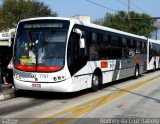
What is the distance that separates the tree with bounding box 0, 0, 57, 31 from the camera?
4341 centimetres

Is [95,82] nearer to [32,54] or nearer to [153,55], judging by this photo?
[32,54]

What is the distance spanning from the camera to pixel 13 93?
48.9ft

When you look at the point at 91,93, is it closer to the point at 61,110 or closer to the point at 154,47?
the point at 61,110

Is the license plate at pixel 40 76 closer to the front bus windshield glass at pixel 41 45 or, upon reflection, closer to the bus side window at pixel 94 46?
the front bus windshield glass at pixel 41 45

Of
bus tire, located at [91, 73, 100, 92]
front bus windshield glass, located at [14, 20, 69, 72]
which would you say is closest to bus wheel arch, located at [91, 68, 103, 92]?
bus tire, located at [91, 73, 100, 92]

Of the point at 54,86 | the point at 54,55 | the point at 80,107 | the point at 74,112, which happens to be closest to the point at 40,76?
the point at 54,86

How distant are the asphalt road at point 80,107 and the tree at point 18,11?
28632 millimetres

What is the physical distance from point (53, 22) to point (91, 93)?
145 inches

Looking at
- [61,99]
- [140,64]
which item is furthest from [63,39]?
[140,64]

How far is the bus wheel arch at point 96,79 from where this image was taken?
53.0 feet

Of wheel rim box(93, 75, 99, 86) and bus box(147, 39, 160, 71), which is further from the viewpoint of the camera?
bus box(147, 39, 160, 71)

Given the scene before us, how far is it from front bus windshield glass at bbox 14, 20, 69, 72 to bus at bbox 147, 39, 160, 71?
60.7 feet

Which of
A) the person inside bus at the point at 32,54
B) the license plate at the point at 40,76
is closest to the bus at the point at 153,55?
the person inside bus at the point at 32,54

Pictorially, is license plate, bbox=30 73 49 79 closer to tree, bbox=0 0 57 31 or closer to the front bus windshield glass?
the front bus windshield glass
